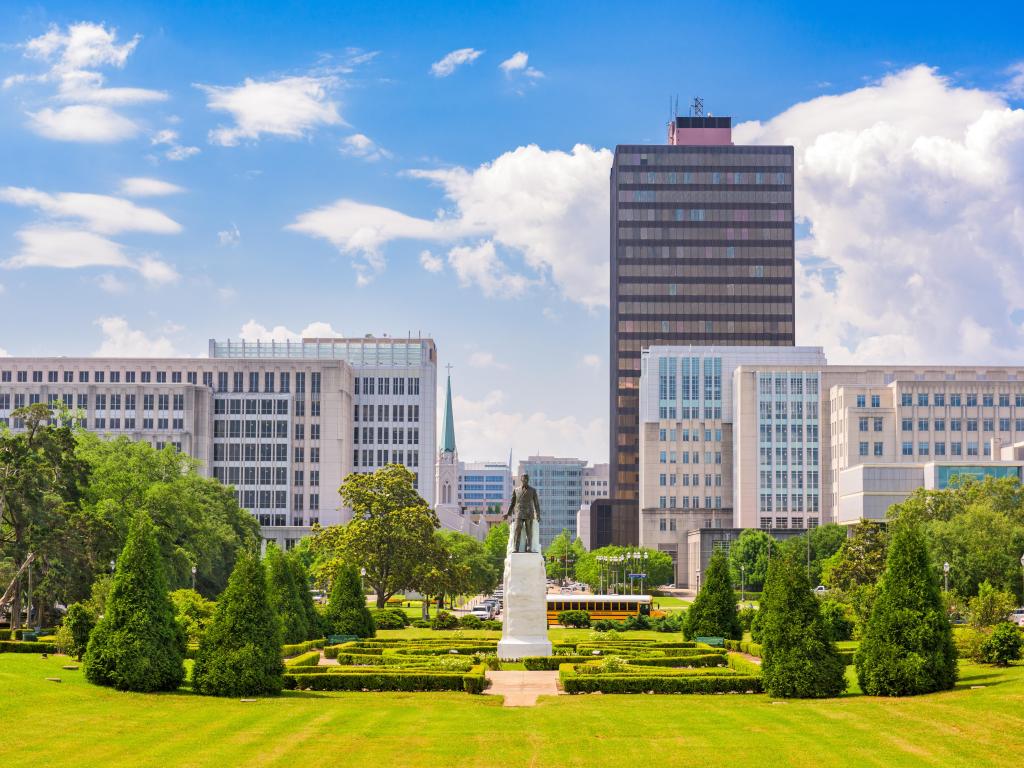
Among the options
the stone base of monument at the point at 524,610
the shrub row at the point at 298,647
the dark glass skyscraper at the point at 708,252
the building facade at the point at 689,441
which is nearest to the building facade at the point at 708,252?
the dark glass skyscraper at the point at 708,252

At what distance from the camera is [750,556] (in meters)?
148

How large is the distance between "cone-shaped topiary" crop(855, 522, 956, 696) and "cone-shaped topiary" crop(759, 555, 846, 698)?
1154 mm

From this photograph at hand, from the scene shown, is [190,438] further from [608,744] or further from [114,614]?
[608,744]

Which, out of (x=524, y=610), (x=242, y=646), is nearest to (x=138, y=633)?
(x=242, y=646)

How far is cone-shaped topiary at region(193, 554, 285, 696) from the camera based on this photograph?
4006cm

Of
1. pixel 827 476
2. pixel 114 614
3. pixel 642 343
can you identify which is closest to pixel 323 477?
pixel 642 343

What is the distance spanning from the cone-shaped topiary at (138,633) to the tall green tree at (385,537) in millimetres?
52610

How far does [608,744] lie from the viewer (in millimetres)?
31844

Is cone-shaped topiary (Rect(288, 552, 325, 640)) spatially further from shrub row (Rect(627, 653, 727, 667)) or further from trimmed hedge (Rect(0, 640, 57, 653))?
shrub row (Rect(627, 653, 727, 667))

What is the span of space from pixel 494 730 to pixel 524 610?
907 inches

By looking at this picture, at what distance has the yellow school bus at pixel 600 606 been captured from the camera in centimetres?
9650

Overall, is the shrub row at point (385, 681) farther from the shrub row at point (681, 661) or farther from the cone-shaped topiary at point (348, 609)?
the cone-shaped topiary at point (348, 609)

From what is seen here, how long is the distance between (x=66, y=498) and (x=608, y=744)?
47.1 metres

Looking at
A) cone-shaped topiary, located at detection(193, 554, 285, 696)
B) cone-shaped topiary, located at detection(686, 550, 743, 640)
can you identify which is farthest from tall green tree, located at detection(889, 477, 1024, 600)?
cone-shaped topiary, located at detection(193, 554, 285, 696)
